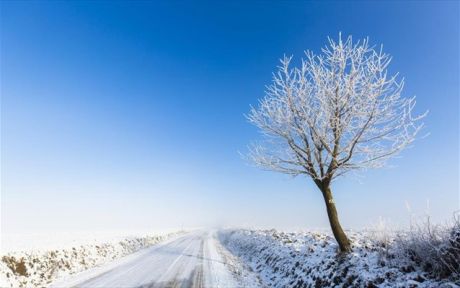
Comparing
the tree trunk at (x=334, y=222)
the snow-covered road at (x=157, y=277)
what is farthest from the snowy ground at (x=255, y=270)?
the tree trunk at (x=334, y=222)

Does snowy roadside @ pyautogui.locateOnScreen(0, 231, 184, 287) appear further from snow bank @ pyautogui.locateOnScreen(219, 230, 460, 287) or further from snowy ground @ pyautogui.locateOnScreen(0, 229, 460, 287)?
snow bank @ pyautogui.locateOnScreen(219, 230, 460, 287)

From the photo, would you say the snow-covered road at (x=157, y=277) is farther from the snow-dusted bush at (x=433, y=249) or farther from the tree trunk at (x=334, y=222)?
the snow-dusted bush at (x=433, y=249)

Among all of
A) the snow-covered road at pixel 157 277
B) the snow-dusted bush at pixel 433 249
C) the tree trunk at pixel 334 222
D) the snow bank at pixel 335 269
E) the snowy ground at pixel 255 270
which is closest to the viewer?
the snow-dusted bush at pixel 433 249

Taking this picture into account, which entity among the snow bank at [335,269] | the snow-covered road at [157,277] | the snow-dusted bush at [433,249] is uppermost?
the snow-dusted bush at [433,249]

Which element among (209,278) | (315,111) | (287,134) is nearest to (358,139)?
(315,111)

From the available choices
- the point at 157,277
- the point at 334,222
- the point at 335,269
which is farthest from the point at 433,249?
the point at 157,277

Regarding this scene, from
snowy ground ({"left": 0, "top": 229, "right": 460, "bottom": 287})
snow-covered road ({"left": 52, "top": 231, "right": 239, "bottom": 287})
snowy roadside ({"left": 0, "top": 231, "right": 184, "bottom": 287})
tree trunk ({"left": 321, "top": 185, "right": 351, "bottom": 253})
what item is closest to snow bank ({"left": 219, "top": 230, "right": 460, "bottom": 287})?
snowy ground ({"left": 0, "top": 229, "right": 460, "bottom": 287})

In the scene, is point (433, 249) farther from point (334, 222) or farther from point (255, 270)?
point (255, 270)

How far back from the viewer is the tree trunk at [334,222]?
39.7 feet

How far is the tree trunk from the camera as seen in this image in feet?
39.7

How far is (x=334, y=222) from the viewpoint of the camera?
41.6 feet

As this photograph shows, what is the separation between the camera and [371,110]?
11750 mm

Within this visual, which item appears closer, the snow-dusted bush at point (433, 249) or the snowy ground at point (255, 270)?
the snow-dusted bush at point (433, 249)

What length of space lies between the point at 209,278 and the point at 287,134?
27.4 ft
